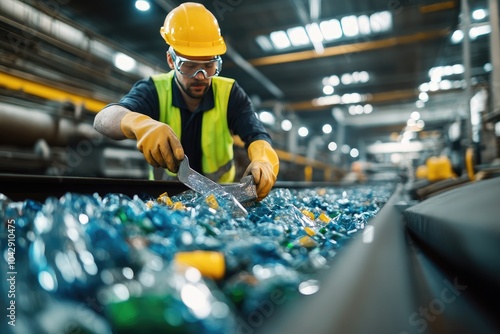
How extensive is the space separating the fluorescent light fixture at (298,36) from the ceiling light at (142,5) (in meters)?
2.54

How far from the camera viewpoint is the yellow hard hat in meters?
1.55

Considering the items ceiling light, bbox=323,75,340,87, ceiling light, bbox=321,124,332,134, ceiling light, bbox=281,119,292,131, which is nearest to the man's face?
ceiling light, bbox=281,119,292,131

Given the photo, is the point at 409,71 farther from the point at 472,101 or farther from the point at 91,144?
the point at 91,144

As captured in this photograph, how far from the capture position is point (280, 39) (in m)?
6.49

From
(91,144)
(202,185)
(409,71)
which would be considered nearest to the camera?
(202,185)

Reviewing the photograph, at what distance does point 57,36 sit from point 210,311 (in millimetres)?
3635

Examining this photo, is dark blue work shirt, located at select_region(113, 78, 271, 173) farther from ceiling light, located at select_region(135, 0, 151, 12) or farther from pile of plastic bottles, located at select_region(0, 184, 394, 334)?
ceiling light, located at select_region(135, 0, 151, 12)

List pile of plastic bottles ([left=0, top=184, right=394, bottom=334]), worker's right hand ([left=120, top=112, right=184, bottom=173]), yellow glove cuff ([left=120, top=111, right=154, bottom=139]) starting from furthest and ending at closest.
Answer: yellow glove cuff ([left=120, top=111, right=154, bottom=139]), worker's right hand ([left=120, top=112, right=184, bottom=173]), pile of plastic bottles ([left=0, top=184, right=394, bottom=334])

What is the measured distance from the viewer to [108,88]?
411 centimetres

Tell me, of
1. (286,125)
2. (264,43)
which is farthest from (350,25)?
(286,125)

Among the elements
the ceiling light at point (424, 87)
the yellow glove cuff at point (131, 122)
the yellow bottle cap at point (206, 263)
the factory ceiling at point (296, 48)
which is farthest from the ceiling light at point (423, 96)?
the yellow bottle cap at point (206, 263)

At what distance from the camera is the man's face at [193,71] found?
5.08ft


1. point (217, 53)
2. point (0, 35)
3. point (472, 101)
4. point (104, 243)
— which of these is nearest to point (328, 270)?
point (104, 243)

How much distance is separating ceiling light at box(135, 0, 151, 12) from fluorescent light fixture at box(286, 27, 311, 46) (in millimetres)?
2539
